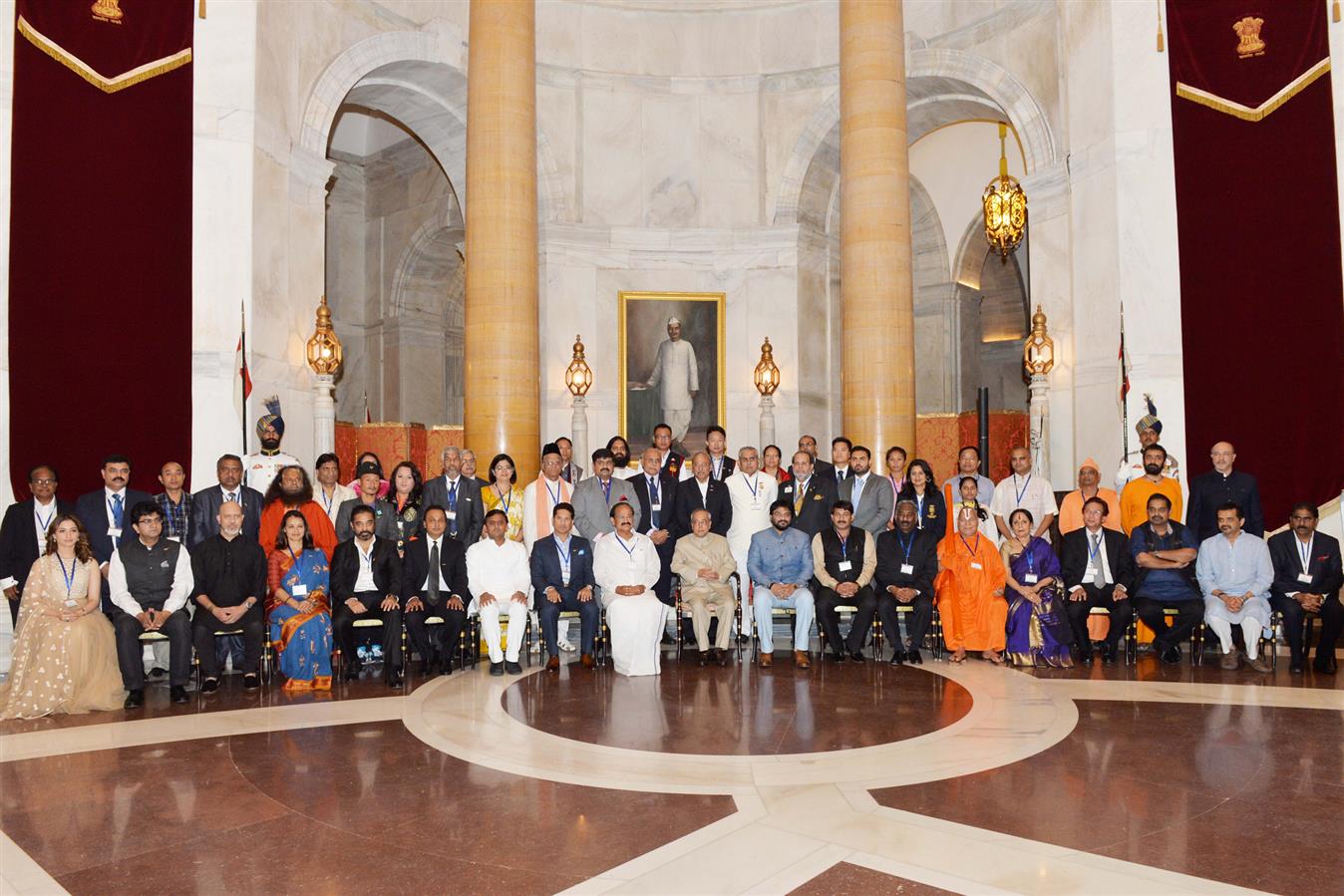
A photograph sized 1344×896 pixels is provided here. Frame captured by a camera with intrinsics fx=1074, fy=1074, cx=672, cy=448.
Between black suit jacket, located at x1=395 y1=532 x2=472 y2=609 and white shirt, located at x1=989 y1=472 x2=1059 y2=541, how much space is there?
196 inches

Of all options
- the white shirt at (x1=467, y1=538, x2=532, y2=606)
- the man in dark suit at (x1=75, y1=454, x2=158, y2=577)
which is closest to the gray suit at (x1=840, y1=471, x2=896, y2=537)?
the white shirt at (x1=467, y1=538, x2=532, y2=606)

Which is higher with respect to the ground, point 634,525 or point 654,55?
point 654,55

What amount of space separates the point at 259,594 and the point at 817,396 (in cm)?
1046

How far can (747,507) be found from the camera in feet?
33.7

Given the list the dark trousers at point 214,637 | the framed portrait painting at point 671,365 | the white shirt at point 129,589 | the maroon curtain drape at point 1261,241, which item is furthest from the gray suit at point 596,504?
the maroon curtain drape at point 1261,241

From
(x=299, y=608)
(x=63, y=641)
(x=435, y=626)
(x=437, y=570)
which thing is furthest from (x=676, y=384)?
(x=63, y=641)

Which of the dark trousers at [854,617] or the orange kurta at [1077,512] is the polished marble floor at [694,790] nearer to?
the dark trousers at [854,617]

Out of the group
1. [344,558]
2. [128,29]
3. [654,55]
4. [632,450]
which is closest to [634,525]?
[344,558]

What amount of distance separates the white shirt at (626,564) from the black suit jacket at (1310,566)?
520 cm

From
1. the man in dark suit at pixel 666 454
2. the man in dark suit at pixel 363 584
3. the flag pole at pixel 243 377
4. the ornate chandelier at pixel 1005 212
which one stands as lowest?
the man in dark suit at pixel 363 584

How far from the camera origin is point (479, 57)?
1343 cm

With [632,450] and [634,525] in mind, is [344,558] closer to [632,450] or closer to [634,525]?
[634,525]

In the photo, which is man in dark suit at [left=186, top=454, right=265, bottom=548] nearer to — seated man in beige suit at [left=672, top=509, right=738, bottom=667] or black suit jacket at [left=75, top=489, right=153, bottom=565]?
black suit jacket at [left=75, top=489, right=153, bottom=565]

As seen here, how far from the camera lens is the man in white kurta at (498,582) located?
8742 mm
